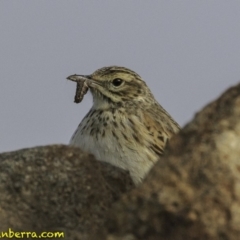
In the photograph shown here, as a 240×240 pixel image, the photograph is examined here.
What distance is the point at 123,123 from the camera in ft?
44.0

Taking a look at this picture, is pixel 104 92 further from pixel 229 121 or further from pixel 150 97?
pixel 229 121

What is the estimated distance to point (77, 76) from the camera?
1530 cm

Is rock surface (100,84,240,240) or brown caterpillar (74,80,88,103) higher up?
rock surface (100,84,240,240)

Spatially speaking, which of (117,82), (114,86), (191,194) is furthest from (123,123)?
(191,194)

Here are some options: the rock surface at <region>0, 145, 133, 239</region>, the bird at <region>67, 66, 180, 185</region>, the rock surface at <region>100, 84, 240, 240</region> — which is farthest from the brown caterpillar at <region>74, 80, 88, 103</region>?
the rock surface at <region>100, 84, 240, 240</region>

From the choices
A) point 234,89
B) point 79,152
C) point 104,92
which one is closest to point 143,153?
point 104,92

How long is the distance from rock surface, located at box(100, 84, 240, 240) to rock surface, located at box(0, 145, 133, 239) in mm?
2015

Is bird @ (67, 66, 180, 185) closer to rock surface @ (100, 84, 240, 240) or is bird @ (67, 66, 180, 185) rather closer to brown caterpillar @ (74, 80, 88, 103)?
brown caterpillar @ (74, 80, 88, 103)

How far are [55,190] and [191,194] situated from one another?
283 cm

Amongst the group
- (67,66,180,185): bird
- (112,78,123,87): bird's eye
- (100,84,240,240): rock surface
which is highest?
(100,84,240,240): rock surface

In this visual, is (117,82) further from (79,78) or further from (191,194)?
(191,194)

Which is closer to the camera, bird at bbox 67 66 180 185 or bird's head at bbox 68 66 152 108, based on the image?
bird at bbox 67 66 180 185

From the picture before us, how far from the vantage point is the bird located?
40.9ft

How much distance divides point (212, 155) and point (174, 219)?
0.57 m
